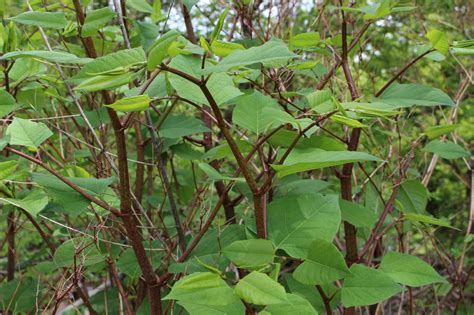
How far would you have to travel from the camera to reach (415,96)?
40.3 inches

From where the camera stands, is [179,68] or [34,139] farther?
[34,139]

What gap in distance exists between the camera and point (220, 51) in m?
0.84

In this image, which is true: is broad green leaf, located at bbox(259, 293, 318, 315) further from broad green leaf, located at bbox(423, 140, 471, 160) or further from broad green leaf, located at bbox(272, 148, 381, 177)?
broad green leaf, located at bbox(423, 140, 471, 160)

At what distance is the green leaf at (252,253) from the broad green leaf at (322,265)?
0.07 meters

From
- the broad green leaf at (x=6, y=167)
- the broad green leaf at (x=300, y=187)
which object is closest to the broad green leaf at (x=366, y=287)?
the broad green leaf at (x=300, y=187)

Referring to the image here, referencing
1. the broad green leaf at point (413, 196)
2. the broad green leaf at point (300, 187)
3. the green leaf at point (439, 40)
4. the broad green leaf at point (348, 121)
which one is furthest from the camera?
the broad green leaf at point (413, 196)

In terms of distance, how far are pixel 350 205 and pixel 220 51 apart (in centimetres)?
39

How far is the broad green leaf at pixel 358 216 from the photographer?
3.36 feet

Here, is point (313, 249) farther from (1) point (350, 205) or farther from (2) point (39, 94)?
(2) point (39, 94)

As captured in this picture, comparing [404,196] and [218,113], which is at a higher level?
Result: [218,113]

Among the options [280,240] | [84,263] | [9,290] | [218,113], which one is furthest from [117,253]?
[218,113]

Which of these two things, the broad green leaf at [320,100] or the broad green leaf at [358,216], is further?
the broad green leaf at [358,216]

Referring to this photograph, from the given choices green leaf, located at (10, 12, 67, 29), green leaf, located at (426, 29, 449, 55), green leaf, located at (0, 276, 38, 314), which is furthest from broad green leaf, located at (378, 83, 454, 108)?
green leaf, located at (0, 276, 38, 314)

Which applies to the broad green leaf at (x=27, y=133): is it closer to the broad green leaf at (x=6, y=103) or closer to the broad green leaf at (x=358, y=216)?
the broad green leaf at (x=6, y=103)
